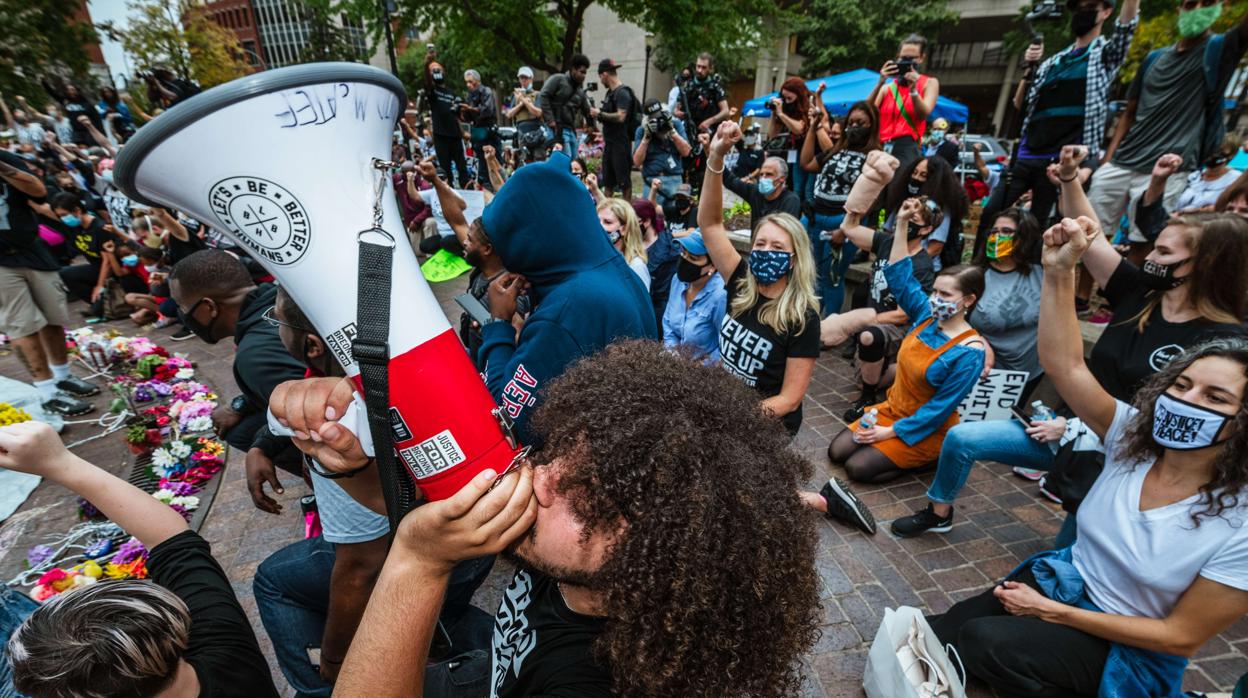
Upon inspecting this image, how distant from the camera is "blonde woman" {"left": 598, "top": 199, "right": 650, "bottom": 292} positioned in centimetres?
420

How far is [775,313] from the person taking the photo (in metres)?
3.06

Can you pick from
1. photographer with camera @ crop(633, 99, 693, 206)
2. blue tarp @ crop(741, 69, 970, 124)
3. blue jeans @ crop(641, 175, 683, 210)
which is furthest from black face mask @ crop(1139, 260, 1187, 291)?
blue tarp @ crop(741, 69, 970, 124)

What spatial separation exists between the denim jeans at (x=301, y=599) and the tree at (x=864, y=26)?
114ft

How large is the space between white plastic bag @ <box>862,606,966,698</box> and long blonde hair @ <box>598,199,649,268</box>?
2.90 m

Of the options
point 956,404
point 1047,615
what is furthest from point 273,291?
point 956,404

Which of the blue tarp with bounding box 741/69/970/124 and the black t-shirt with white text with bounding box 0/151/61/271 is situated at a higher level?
the blue tarp with bounding box 741/69/970/124

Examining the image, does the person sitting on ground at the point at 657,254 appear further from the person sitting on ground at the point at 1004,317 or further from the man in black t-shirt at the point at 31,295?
the man in black t-shirt at the point at 31,295

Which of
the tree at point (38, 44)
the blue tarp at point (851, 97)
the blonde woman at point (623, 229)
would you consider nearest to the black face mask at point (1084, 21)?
the blonde woman at point (623, 229)

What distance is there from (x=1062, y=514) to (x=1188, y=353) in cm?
214

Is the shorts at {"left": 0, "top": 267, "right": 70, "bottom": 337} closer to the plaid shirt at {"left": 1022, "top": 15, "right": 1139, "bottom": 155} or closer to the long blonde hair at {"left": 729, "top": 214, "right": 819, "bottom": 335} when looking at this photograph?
the long blonde hair at {"left": 729, "top": 214, "right": 819, "bottom": 335}

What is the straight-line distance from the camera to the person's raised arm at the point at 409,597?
3.23 feet

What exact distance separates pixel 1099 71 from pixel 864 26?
97.6 feet

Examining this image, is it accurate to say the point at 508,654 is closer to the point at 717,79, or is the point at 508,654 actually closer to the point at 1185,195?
the point at 1185,195

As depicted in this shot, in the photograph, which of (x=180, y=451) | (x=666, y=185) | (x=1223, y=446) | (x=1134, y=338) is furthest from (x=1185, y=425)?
(x=666, y=185)
